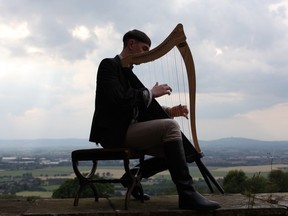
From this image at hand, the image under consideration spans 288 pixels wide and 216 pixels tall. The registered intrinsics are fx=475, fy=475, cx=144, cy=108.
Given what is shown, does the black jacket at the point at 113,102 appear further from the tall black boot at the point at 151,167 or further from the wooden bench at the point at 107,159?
the tall black boot at the point at 151,167

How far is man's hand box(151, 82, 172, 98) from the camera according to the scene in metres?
3.60

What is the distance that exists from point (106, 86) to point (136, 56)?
34 centimetres

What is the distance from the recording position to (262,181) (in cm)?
452

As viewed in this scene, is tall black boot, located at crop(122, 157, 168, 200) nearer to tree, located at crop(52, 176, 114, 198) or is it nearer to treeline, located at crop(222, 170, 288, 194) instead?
tree, located at crop(52, 176, 114, 198)

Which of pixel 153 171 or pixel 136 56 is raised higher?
pixel 136 56

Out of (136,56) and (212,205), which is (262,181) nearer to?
(212,205)

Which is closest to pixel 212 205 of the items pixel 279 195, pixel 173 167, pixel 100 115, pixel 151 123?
pixel 173 167

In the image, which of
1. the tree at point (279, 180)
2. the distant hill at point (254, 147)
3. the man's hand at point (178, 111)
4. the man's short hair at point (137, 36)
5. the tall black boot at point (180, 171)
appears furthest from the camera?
the tree at point (279, 180)

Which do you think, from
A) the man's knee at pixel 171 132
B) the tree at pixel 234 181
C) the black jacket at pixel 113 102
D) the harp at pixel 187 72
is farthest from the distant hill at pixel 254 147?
the black jacket at pixel 113 102

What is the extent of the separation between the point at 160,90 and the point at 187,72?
61 centimetres

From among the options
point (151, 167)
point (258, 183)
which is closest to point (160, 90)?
point (151, 167)

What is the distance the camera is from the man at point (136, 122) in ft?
11.4

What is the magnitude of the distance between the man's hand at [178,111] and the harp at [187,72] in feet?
0.45

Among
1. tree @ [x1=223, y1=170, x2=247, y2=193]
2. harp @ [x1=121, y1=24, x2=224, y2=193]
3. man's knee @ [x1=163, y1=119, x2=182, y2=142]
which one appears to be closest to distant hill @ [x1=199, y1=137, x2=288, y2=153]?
harp @ [x1=121, y1=24, x2=224, y2=193]
